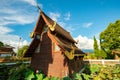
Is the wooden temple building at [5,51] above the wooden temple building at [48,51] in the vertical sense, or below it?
above

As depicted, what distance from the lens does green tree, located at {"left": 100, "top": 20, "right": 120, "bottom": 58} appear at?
36281 millimetres

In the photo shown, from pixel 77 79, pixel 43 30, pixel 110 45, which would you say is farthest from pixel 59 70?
pixel 110 45

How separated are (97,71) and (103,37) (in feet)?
117

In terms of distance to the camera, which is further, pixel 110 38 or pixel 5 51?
pixel 5 51

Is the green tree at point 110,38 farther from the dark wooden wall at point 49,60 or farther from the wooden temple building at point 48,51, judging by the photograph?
the dark wooden wall at point 49,60

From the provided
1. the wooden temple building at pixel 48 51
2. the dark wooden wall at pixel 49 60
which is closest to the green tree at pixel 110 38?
the wooden temple building at pixel 48 51

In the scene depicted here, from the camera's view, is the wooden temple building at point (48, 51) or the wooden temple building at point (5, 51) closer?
the wooden temple building at point (48, 51)

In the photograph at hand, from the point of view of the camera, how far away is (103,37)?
38094 millimetres

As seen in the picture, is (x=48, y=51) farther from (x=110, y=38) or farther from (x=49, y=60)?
(x=110, y=38)

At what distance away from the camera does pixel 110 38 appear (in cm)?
3703

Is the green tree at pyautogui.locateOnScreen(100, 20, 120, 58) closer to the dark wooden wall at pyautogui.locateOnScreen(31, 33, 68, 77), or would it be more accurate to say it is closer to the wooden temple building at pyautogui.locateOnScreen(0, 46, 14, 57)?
the dark wooden wall at pyautogui.locateOnScreen(31, 33, 68, 77)

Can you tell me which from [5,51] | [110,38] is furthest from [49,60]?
[5,51]

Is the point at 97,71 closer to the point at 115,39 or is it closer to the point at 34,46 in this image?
the point at 34,46

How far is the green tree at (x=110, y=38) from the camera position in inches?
1428
